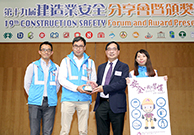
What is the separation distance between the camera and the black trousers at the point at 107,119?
247 cm

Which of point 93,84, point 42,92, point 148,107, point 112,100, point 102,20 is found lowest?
point 148,107

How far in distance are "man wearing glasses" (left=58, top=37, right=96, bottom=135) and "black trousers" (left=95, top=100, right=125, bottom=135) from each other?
0.71 ft

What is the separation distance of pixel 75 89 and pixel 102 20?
8.74 feet

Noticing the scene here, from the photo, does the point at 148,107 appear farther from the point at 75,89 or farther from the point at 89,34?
the point at 89,34

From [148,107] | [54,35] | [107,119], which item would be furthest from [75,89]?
[54,35]

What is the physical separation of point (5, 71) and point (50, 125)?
Answer: 291 cm

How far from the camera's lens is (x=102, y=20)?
4664mm

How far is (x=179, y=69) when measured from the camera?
15.7 ft

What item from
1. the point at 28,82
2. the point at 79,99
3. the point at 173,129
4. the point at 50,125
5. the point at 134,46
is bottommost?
the point at 173,129

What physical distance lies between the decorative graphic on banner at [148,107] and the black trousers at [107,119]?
16cm

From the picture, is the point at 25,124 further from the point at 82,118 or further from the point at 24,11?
the point at 24,11

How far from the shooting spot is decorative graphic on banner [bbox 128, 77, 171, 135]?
2.40 m

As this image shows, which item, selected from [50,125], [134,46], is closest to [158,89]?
[50,125]

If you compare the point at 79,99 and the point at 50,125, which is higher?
the point at 79,99
